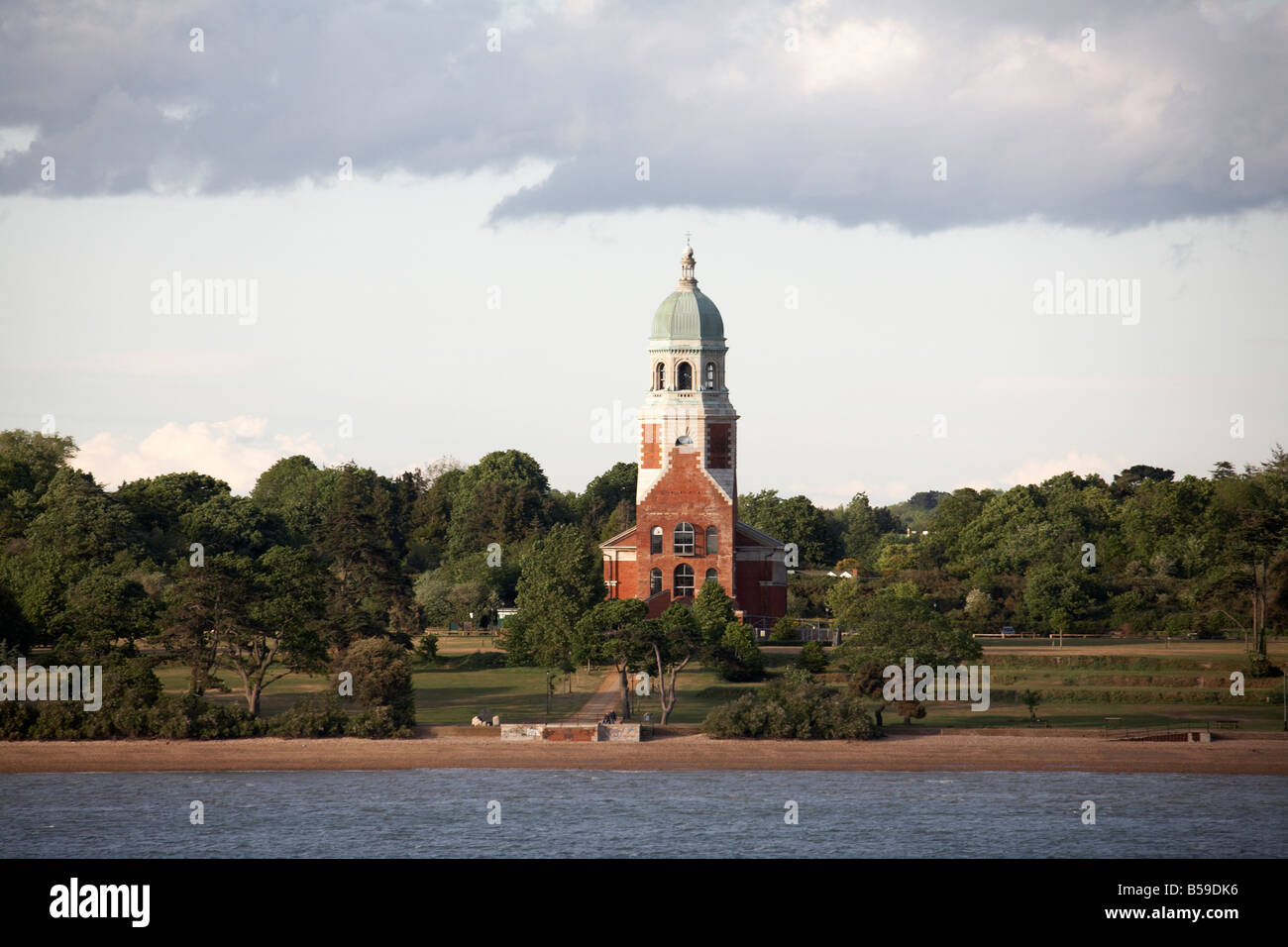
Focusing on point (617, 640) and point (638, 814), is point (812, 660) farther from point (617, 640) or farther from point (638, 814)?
point (638, 814)

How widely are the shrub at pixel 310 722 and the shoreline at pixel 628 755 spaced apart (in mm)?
760

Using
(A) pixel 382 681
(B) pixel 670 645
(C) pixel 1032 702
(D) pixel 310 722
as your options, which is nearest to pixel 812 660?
(B) pixel 670 645

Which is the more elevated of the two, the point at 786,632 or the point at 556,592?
the point at 556,592

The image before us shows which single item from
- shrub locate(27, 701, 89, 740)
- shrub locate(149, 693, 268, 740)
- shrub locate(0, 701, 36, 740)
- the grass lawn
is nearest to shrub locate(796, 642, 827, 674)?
the grass lawn

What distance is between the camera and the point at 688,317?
11175 centimetres

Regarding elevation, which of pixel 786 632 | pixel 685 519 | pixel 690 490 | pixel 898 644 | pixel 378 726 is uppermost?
pixel 690 490

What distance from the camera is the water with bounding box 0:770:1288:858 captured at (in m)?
60.0

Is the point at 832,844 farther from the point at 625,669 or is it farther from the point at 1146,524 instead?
the point at 1146,524

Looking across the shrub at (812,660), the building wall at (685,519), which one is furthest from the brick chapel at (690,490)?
the shrub at (812,660)

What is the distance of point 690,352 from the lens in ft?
366

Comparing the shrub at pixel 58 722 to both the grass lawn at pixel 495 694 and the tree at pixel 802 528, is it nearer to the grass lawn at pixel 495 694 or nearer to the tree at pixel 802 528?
the grass lawn at pixel 495 694

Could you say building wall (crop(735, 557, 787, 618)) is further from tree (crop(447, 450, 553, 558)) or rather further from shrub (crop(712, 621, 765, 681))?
tree (crop(447, 450, 553, 558))

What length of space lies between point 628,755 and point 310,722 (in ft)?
45.7
